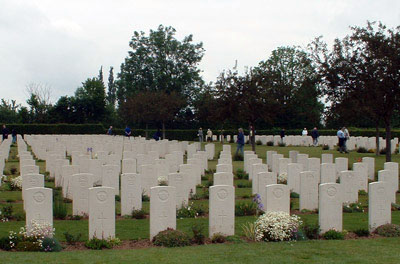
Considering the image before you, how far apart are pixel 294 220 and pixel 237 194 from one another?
19.7 ft

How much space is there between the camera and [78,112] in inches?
2488

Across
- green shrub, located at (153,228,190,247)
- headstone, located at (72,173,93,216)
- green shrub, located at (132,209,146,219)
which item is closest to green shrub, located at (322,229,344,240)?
green shrub, located at (153,228,190,247)

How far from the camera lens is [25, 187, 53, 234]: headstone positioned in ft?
28.2

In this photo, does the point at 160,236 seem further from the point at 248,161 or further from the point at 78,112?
the point at 78,112

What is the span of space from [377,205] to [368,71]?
11797 mm

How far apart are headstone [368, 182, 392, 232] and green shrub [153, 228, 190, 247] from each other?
11.9ft

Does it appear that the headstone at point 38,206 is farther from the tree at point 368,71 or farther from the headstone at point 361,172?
the tree at point 368,71

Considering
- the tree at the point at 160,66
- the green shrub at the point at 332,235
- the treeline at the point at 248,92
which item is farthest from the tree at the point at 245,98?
the tree at the point at 160,66

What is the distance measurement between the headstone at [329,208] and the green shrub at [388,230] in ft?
2.33

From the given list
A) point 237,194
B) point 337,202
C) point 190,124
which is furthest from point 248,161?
point 190,124

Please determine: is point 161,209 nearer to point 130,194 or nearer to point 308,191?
point 130,194

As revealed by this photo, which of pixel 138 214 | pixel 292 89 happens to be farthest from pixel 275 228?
pixel 292 89

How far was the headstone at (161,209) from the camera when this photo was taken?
8758mm

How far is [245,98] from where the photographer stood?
26.8 meters
